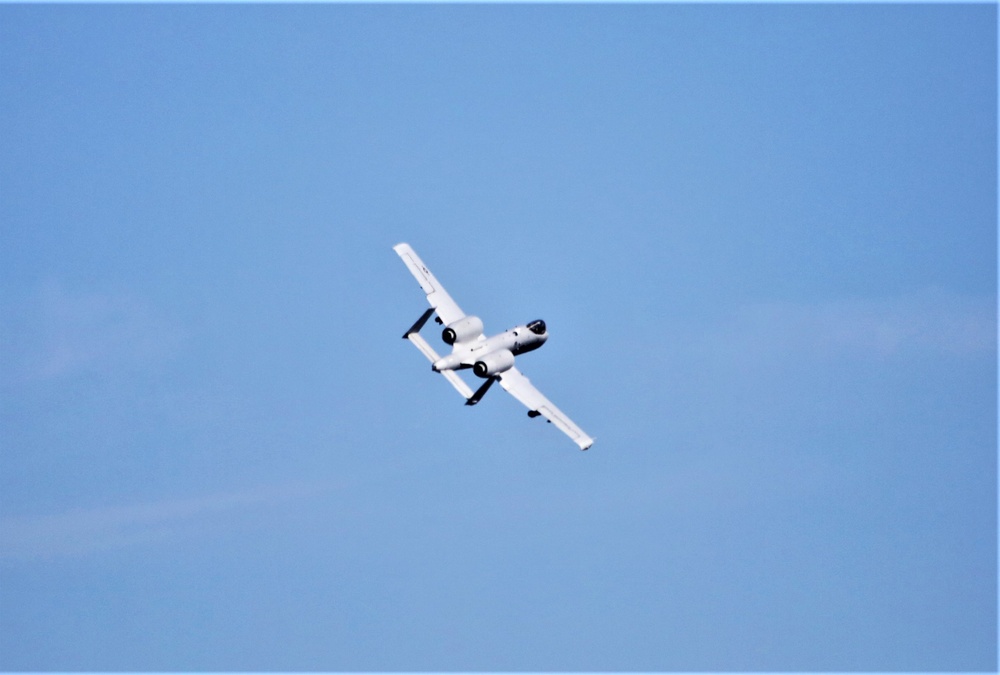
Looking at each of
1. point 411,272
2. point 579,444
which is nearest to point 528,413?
point 579,444

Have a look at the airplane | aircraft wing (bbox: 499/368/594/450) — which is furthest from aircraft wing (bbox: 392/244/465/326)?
aircraft wing (bbox: 499/368/594/450)

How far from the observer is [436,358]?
13275cm

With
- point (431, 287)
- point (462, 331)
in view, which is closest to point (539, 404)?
point (462, 331)

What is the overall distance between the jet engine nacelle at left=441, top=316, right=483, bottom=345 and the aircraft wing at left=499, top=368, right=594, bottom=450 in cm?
333

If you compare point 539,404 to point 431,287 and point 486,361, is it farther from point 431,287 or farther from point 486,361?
point 431,287

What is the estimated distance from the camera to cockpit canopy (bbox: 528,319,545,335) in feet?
454

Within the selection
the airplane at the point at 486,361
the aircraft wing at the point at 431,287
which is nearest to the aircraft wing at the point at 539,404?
the airplane at the point at 486,361

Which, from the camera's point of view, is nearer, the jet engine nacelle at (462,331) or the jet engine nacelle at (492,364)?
the jet engine nacelle at (492,364)

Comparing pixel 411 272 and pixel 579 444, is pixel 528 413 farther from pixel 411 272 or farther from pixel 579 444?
pixel 411 272

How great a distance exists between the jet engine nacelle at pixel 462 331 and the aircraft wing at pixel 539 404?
10.9 feet

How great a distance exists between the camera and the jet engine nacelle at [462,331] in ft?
440

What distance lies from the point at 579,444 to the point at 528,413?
13.0ft

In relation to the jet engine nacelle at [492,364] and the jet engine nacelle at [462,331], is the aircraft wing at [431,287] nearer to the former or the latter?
the jet engine nacelle at [462,331]

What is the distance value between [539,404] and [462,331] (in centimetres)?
701
